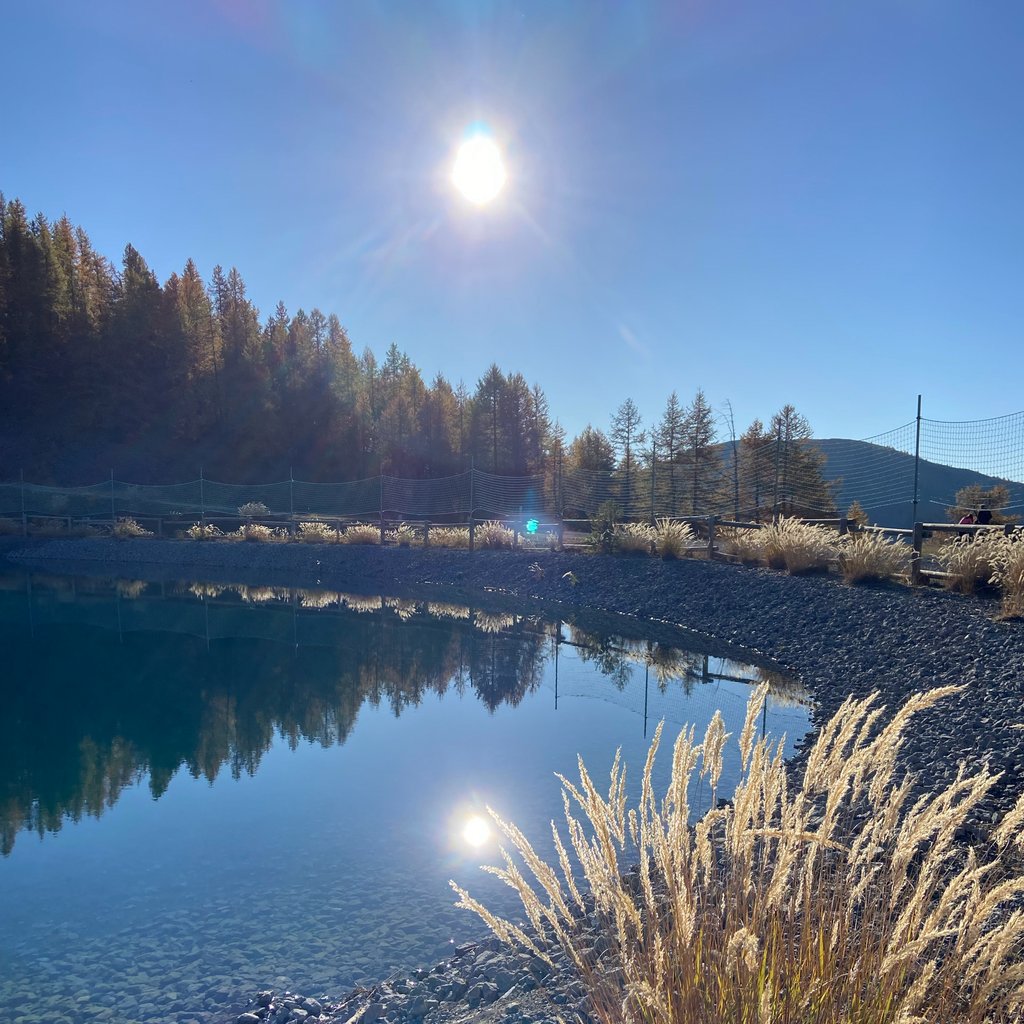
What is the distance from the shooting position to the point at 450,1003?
9.52ft

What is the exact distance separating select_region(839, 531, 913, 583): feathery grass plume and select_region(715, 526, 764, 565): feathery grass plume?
2234 millimetres

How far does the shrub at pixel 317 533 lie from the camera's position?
769 inches

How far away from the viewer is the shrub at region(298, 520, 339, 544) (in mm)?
19531

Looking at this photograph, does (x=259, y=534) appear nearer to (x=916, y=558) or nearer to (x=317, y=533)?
(x=317, y=533)

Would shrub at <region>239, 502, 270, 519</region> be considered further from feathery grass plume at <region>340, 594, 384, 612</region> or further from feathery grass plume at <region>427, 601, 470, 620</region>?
feathery grass plume at <region>427, 601, 470, 620</region>

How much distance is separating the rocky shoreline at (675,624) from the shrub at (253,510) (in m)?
1.67

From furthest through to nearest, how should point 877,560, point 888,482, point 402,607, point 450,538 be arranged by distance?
point 888,482 < point 450,538 < point 402,607 < point 877,560

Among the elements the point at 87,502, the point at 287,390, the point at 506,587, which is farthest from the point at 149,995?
the point at 287,390

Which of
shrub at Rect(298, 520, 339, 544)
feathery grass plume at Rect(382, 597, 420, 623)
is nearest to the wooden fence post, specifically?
feathery grass plume at Rect(382, 597, 420, 623)

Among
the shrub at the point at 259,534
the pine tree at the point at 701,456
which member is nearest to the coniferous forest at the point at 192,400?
the pine tree at the point at 701,456

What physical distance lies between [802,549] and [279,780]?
27.4 feet

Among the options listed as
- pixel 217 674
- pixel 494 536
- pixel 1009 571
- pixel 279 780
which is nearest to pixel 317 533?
pixel 494 536

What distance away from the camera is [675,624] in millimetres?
11430

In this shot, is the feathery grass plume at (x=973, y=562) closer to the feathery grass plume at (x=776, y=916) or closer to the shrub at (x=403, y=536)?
the feathery grass plume at (x=776, y=916)
